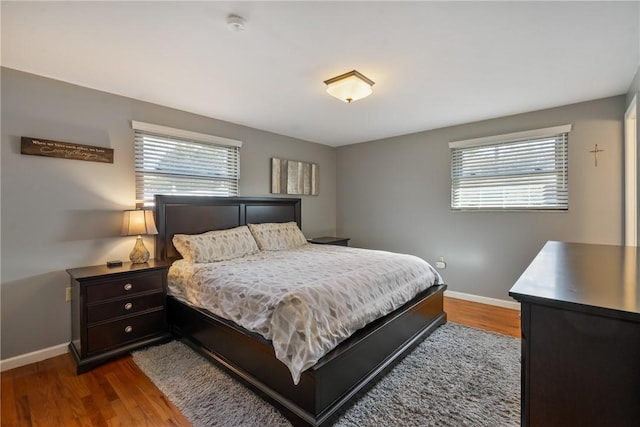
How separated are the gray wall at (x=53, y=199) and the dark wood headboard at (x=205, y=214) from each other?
0.80 ft

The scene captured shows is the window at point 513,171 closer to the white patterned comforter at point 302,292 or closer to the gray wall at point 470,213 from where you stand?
the gray wall at point 470,213

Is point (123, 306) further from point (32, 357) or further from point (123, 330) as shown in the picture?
point (32, 357)

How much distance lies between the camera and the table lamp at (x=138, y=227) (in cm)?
276

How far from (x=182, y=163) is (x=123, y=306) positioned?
65.5 inches

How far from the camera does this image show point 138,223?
2787mm

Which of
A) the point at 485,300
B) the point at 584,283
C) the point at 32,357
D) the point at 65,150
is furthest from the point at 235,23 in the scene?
the point at 485,300

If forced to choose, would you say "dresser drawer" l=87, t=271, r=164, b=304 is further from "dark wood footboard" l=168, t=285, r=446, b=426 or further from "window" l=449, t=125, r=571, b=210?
"window" l=449, t=125, r=571, b=210

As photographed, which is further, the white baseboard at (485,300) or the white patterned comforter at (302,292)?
the white baseboard at (485,300)

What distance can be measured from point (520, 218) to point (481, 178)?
26.5 inches

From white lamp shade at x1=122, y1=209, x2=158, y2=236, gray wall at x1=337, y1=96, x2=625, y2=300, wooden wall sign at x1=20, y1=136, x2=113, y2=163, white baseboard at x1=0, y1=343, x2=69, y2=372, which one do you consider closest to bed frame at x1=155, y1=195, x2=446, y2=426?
white lamp shade at x1=122, y1=209, x2=158, y2=236

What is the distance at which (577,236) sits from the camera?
3244 millimetres

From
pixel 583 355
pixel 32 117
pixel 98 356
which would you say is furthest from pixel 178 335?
pixel 583 355

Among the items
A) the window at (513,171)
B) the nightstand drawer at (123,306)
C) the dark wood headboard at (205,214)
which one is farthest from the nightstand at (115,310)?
the window at (513,171)

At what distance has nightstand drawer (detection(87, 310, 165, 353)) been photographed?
2.36m
